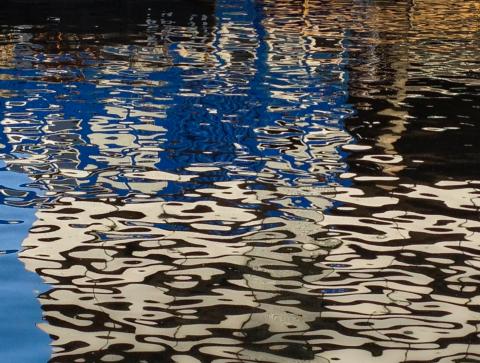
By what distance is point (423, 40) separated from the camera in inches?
840

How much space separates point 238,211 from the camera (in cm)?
731

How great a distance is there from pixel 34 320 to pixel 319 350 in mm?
1350

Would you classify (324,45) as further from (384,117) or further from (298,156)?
(298,156)

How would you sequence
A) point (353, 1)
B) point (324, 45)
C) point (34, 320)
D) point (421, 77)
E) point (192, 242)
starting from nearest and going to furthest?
1. point (34, 320)
2. point (192, 242)
3. point (421, 77)
4. point (324, 45)
5. point (353, 1)

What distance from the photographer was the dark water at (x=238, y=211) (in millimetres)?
4910

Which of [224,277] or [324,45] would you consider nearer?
[224,277]

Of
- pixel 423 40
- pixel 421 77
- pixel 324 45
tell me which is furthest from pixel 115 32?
pixel 421 77

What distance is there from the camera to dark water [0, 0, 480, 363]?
4910mm

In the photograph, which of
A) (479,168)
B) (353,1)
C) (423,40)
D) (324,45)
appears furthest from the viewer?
(353,1)

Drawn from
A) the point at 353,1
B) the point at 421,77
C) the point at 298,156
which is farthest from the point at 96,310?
the point at 353,1

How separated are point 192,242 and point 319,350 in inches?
78.5

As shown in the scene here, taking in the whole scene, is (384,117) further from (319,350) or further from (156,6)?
(156,6)

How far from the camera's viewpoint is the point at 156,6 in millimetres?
29672

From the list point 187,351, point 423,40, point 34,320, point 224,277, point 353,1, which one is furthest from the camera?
point 353,1
